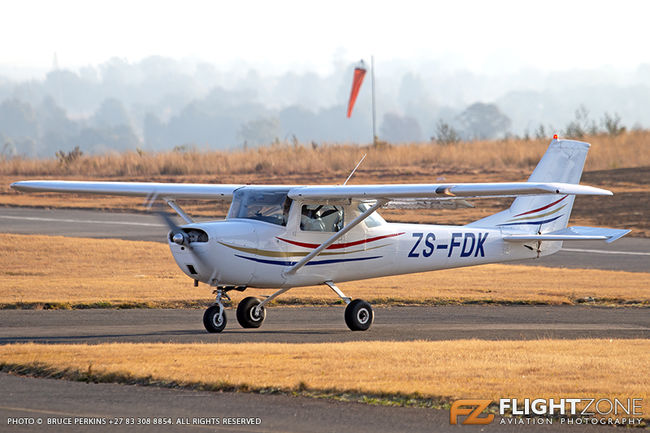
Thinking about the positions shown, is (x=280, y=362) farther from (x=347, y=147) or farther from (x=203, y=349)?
(x=347, y=147)

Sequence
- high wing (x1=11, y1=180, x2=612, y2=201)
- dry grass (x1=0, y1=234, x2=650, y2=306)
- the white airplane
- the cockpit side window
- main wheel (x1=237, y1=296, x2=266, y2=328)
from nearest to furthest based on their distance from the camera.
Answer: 1. high wing (x1=11, y1=180, x2=612, y2=201)
2. the white airplane
3. the cockpit side window
4. main wheel (x1=237, y1=296, x2=266, y2=328)
5. dry grass (x1=0, y1=234, x2=650, y2=306)

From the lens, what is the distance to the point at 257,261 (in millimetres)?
14703

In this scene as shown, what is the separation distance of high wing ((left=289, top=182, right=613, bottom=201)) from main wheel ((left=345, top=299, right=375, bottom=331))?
1741mm

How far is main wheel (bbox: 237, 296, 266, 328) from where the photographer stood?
15664 mm

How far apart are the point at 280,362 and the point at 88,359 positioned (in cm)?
222

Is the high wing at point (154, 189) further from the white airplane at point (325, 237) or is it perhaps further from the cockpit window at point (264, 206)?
the cockpit window at point (264, 206)

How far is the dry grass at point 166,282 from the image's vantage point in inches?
795

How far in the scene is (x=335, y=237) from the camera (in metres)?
15.2

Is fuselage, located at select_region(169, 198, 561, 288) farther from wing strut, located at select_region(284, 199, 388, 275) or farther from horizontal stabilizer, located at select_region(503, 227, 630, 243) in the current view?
horizontal stabilizer, located at select_region(503, 227, 630, 243)

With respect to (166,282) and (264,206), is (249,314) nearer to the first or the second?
(264,206)

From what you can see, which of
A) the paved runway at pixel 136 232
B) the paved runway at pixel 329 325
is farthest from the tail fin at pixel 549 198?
the paved runway at pixel 136 232

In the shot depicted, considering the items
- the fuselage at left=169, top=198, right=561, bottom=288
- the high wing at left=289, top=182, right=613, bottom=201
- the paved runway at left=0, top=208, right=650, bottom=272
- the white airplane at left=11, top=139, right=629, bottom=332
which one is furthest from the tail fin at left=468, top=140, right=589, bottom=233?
the paved runway at left=0, top=208, right=650, bottom=272

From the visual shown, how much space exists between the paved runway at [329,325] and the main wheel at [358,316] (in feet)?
0.53

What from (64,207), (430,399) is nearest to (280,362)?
(430,399)
